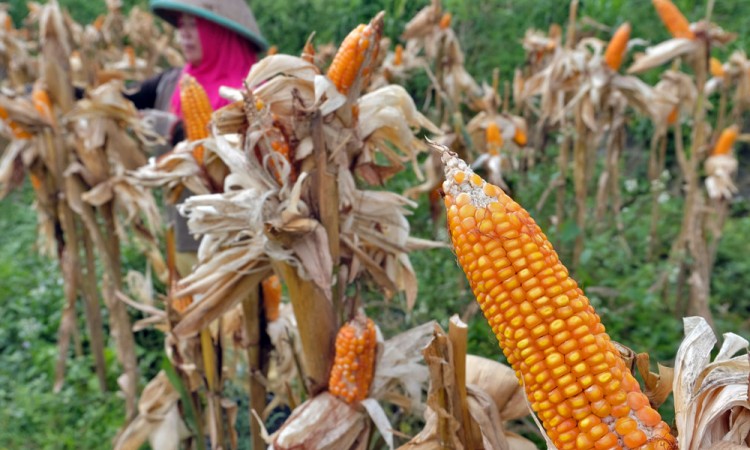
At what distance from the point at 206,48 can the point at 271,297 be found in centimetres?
142

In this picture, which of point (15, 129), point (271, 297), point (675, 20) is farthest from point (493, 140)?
point (15, 129)

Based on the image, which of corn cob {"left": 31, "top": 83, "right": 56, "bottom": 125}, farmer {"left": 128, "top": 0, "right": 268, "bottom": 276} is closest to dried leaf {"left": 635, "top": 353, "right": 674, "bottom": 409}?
farmer {"left": 128, "top": 0, "right": 268, "bottom": 276}

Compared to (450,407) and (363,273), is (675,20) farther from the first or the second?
(450,407)

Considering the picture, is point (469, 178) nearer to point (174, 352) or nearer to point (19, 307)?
point (174, 352)

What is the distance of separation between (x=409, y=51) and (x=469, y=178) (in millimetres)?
4814

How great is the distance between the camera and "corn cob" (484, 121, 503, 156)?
3508 mm

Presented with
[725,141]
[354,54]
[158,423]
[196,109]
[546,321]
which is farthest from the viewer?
[725,141]

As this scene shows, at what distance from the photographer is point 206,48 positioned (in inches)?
104

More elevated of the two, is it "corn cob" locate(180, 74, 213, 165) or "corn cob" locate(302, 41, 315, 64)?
"corn cob" locate(302, 41, 315, 64)

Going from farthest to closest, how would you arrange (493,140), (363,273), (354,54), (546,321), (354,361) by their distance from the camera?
(493,140) < (363,273) < (354,361) < (354,54) < (546,321)

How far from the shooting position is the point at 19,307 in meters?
4.02

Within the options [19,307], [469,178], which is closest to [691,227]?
[469,178]

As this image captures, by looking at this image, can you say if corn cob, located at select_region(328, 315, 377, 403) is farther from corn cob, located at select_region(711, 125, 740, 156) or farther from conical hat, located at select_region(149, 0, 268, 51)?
corn cob, located at select_region(711, 125, 740, 156)

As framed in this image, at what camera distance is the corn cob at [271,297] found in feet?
5.85
